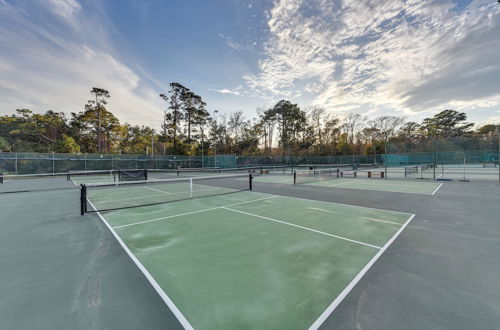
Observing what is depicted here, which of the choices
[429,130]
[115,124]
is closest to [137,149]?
[115,124]

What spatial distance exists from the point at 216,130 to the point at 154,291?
49835mm

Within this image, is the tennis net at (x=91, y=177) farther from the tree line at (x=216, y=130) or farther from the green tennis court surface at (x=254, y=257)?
the tree line at (x=216, y=130)

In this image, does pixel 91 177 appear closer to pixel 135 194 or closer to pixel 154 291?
pixel 135 194

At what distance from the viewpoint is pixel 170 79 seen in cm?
3966

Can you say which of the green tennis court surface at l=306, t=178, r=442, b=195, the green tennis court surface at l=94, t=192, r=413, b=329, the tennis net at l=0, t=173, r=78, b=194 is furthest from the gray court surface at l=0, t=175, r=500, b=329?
the tennis net at l=0, t=173, r=78, b=194

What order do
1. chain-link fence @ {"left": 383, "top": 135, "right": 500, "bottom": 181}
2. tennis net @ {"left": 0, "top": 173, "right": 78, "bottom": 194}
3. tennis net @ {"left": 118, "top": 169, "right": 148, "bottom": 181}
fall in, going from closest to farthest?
tennis net @ {"left": 0, "top": 173, "right": 78, "bottom": 194}, tennis net @ {"left": 118, "top": 169, "right": 148, "bottom": 181}, chain-link fence @ {"left": 383, "top": 135, "right": 500, "bottom": 181}

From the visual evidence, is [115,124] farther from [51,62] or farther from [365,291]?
[365,291]

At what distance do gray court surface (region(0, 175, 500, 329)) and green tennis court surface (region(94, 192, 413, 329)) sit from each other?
0.72ft

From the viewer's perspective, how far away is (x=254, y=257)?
357 cm

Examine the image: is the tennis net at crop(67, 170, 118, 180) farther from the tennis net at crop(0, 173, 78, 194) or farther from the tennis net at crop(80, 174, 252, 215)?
the tennis net at crop(80, 174, 252, 215)

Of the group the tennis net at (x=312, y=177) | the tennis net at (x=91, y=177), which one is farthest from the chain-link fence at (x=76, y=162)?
the tennis net at (x=312, y=177)

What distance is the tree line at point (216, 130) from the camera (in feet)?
128

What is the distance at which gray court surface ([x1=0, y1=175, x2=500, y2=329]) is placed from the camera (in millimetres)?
2076

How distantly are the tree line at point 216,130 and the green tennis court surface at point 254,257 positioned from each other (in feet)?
125
